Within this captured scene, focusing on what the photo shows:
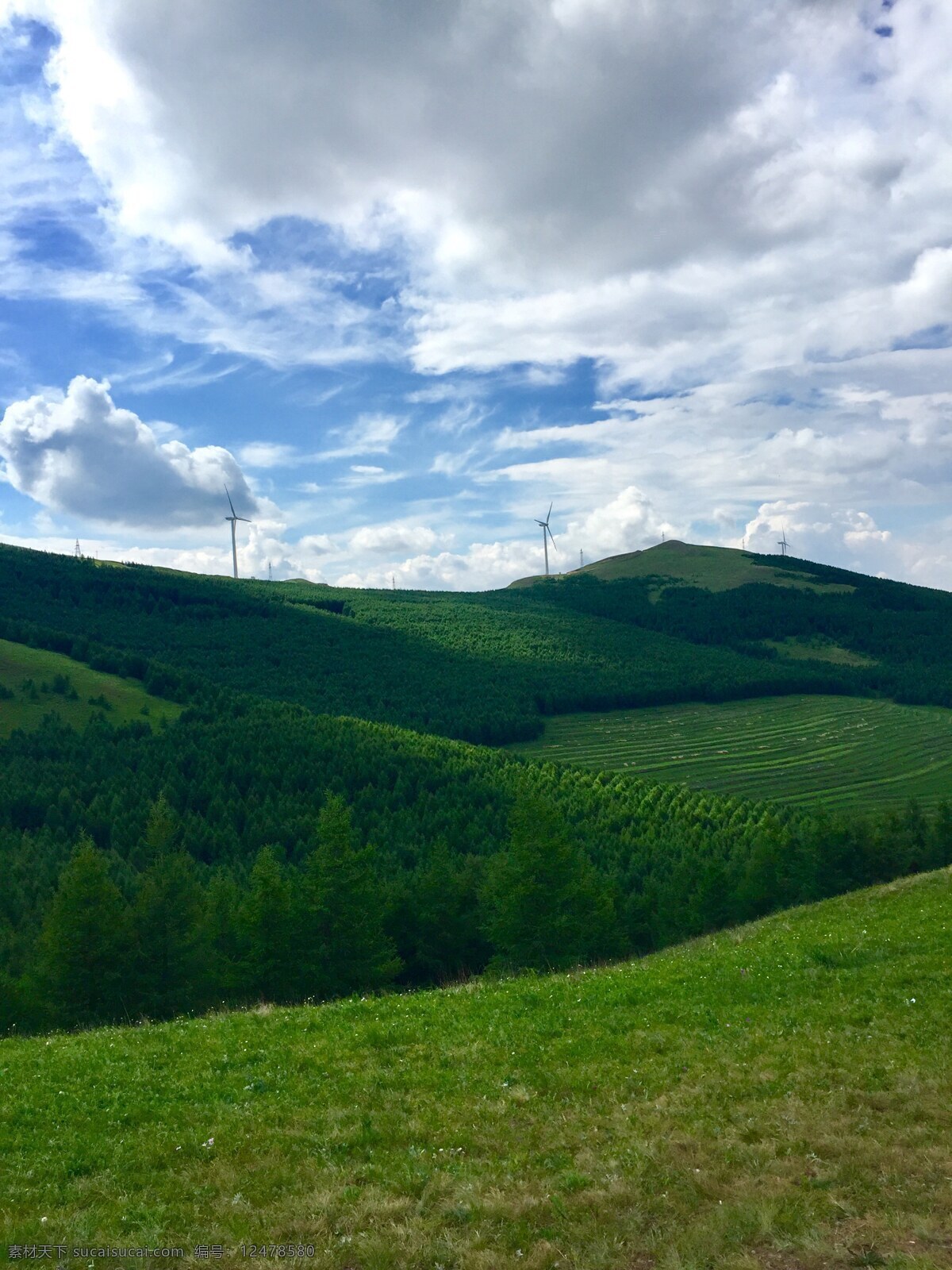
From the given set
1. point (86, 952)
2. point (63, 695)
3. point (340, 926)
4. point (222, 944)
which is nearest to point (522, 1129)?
point (340, 926)

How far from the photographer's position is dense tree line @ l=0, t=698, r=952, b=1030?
46.3m

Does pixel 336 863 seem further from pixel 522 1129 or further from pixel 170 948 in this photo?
pixel 522 1129

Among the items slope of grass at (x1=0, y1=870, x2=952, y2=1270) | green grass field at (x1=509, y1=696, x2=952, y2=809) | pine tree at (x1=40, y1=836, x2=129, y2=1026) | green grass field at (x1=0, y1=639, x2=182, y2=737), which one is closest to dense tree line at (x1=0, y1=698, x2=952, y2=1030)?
pine tree at (x1=40, y1=836, x2=129, y2=1026)

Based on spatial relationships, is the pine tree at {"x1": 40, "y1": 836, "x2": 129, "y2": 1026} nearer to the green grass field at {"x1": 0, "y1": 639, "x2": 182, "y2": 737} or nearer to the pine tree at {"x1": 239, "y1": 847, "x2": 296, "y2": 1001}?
the pine tree at {"x1": 239, "y1": 847, "x2": 296, "y2": 1001}

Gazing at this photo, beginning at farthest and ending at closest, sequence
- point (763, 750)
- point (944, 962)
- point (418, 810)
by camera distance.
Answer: point (763, 750) → point (418, 810) → point (944, 962)

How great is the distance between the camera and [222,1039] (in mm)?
18172

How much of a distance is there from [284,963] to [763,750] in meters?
162

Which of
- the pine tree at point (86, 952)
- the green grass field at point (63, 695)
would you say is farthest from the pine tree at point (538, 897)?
the green grass field at point (63, 695)

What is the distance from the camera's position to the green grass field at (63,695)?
523 feet

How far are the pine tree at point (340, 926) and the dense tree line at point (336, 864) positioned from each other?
141 mm

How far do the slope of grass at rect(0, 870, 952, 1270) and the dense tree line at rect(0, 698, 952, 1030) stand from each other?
2797 cm

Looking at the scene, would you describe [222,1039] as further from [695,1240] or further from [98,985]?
[98,985]

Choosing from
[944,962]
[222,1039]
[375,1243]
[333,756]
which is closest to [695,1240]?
[375,1243]

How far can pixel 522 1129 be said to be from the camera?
13172mm
